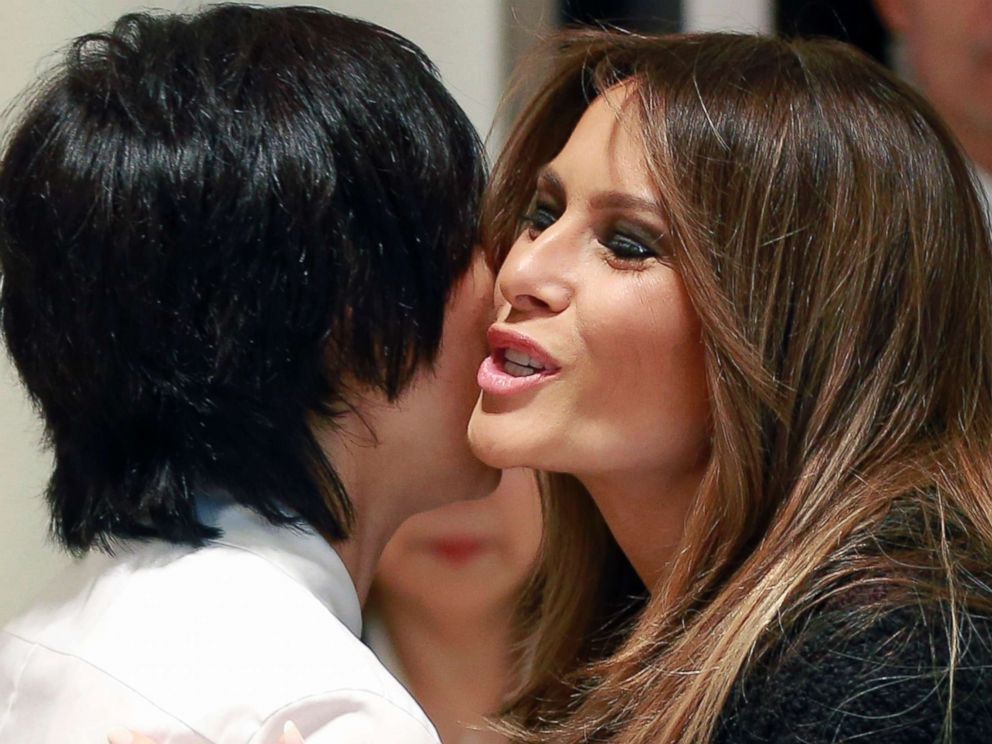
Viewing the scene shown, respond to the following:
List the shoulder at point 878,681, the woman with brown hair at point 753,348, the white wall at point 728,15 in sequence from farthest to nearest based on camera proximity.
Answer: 1. the white wall at point 728,15
2. the woman with brown hair at point 753,348
3. the shoulder at point 878,681

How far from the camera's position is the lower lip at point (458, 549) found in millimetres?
1513

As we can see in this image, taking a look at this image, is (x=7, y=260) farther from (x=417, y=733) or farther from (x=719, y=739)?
(x=719, y=739)

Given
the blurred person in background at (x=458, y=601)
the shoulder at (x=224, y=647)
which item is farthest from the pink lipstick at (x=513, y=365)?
the blurred person in background at (x=458, y=601)

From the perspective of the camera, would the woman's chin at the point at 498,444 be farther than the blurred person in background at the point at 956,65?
No

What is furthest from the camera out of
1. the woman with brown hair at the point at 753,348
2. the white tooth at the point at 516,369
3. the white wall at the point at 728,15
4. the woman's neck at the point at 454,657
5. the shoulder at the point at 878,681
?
the woman's neck at the point at 454,657

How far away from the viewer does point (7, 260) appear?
110 centimetres

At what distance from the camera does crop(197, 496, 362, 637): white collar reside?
41.5 inches

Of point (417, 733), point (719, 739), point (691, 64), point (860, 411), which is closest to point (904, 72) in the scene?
point (691, 64)

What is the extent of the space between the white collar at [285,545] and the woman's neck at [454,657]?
16.5 inches

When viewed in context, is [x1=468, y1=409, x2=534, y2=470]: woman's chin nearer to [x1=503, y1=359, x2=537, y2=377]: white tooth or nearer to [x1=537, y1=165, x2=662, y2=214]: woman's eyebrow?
[x1=503, y1=359, x2=537, y2=377]: white tooth

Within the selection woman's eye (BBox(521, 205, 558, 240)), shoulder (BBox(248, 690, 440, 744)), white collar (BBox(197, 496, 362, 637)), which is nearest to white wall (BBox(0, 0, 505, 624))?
woman's eye (BBox(521, 205, 558, 240))

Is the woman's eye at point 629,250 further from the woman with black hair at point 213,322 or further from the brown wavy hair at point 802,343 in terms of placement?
the woman with black hair at point 213,322

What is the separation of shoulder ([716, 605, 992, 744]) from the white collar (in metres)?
0.33

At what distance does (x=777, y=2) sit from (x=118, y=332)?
2.30 feet
